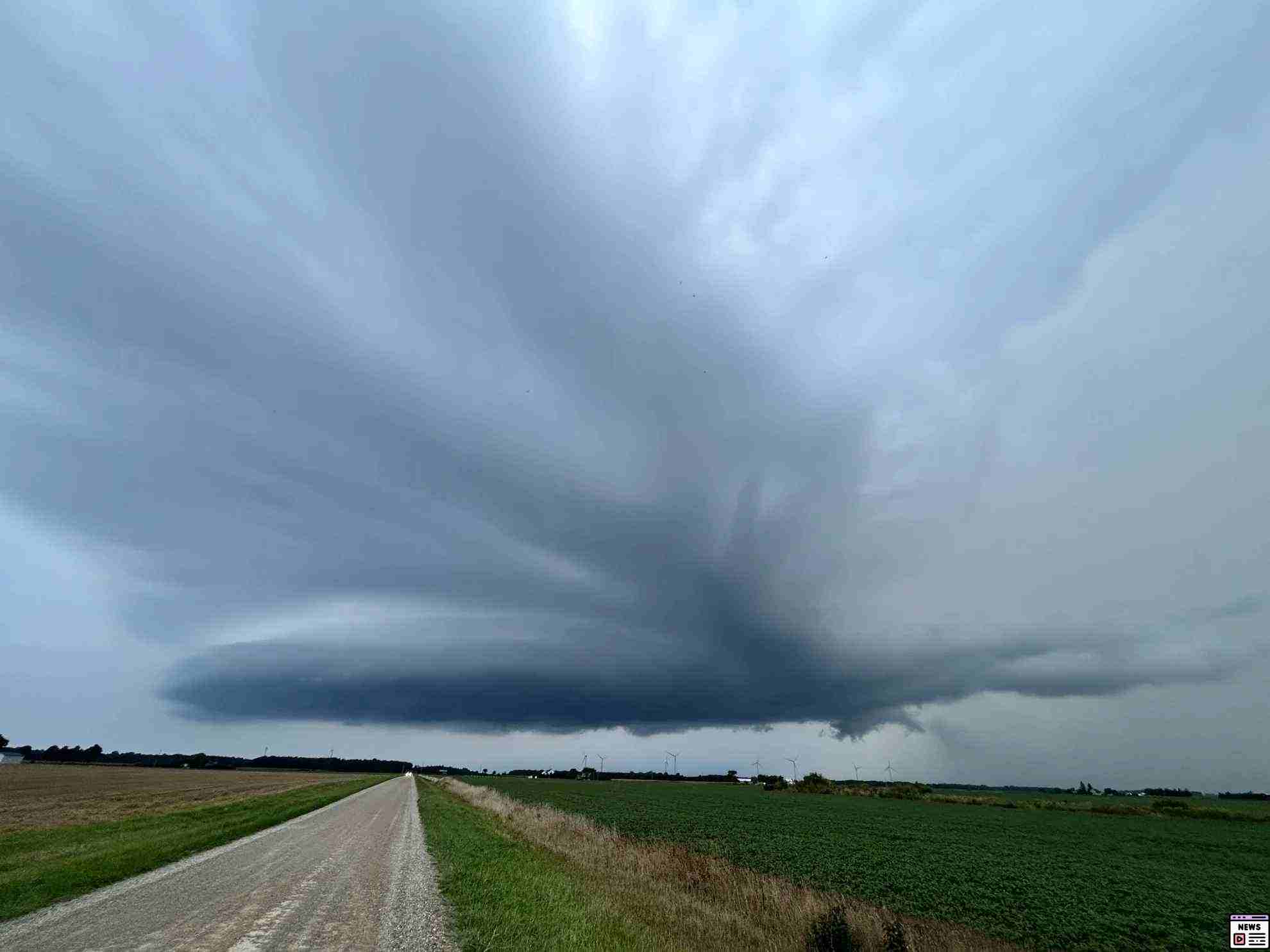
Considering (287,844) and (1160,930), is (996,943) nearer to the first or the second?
(1160,930)

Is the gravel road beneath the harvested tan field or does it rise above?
beneath

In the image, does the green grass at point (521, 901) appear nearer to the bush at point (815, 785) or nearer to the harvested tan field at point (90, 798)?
the harvested tan field at point (90, 798)

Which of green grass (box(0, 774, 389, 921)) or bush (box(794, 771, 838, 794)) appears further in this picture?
bush (box(794, 771, 838, 794))

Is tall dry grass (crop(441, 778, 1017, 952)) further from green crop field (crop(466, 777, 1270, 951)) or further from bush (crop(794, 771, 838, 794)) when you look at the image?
bush (crop(794, 771, 838, 794))

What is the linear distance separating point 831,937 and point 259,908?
14593 millimetres

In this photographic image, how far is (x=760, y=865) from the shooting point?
3216 cm

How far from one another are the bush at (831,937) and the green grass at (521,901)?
15.1 feet

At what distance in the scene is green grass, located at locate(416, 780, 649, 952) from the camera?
13.6m

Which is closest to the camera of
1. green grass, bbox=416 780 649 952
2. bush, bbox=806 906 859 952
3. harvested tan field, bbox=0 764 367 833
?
green grass, bbox=416 780 649 952

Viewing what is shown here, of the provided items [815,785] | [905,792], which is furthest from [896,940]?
[815,785]

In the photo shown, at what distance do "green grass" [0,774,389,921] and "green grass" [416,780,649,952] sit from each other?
9.72 m

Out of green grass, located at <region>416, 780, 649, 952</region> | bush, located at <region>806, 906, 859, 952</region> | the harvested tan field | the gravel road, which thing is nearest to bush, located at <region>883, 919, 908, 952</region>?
bush, located at <region>806, 906, 859, 952</region>

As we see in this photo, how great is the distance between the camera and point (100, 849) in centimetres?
2391

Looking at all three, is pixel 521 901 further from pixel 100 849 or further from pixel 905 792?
pixel 905 792
